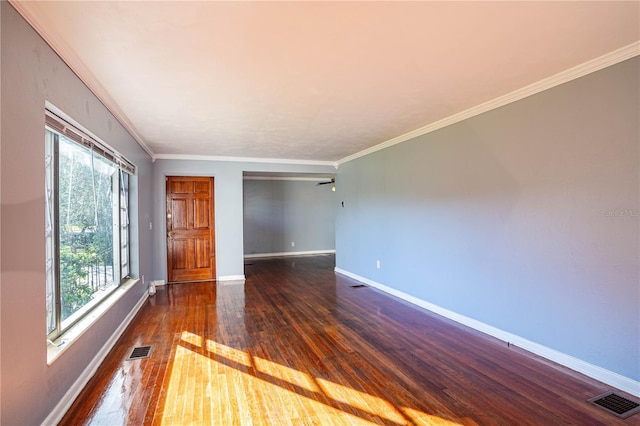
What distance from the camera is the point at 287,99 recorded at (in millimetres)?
3102

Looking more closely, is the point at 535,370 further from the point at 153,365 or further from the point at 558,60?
the point at 153,365

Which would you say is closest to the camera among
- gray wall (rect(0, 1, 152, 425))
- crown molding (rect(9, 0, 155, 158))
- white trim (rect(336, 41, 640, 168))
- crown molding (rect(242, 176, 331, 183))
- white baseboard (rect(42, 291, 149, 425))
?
gray wall (rect(0, 1, 152, 425))

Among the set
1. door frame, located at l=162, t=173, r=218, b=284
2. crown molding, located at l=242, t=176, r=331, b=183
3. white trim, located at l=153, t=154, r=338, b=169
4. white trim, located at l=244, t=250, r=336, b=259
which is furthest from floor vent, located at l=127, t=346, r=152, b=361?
crown molding, located at l=242, t=176, r=331, b=183

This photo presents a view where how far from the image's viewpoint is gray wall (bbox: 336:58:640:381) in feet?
7.58

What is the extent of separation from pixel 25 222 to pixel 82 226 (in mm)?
1142

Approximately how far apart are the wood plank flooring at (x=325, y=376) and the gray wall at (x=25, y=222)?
44 cm

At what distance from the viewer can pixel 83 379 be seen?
2.39 m

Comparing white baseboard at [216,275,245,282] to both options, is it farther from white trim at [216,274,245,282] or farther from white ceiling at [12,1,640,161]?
white ceiling at [12,1,640,161]

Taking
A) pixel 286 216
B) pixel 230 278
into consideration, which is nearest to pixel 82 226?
pixel 230 278

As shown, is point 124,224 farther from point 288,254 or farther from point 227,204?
point 288,254

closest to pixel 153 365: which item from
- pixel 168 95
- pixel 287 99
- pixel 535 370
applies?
pixel 168 95

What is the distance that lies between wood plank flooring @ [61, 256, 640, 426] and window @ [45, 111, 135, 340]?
0.62m

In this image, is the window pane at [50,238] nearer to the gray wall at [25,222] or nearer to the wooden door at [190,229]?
the gray wall at [25,222]

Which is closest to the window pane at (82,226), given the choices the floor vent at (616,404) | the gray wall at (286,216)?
the floor vent at (616,404)
